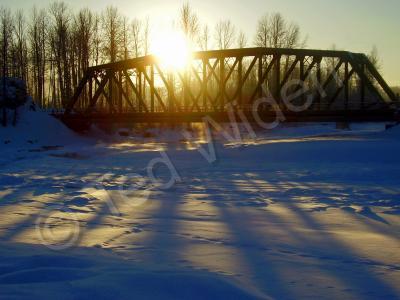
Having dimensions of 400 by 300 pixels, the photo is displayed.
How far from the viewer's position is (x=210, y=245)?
24.2ft

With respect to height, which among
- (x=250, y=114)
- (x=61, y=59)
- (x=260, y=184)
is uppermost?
(x=61, y=59)

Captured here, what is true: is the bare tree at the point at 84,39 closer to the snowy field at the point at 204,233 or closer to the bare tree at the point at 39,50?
the bare tree at the point at 39,50

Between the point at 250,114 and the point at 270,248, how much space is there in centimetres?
2704

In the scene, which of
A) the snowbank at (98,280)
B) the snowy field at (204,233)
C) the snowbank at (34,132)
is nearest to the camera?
the snowbank at (98,280)

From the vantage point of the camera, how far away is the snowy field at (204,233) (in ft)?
17.2

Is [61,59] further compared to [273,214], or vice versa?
[61,59]

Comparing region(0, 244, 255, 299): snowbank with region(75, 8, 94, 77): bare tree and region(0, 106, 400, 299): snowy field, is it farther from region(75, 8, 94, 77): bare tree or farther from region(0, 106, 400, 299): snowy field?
region(75, 8, 94, 77): bare tree

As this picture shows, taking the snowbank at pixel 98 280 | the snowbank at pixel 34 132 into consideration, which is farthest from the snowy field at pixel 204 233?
the snowbank at pixel 34 132

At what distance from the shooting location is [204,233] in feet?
27.4

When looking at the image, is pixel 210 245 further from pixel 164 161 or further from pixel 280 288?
pixel 164 161

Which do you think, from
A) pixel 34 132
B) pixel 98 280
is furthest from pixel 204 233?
pixel 34 132

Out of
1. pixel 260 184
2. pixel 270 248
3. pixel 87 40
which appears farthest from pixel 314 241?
pixel 87 40

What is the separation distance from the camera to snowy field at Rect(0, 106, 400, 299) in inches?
207

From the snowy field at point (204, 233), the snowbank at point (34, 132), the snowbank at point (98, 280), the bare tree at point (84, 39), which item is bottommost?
the snowy field at point (204, 233)
